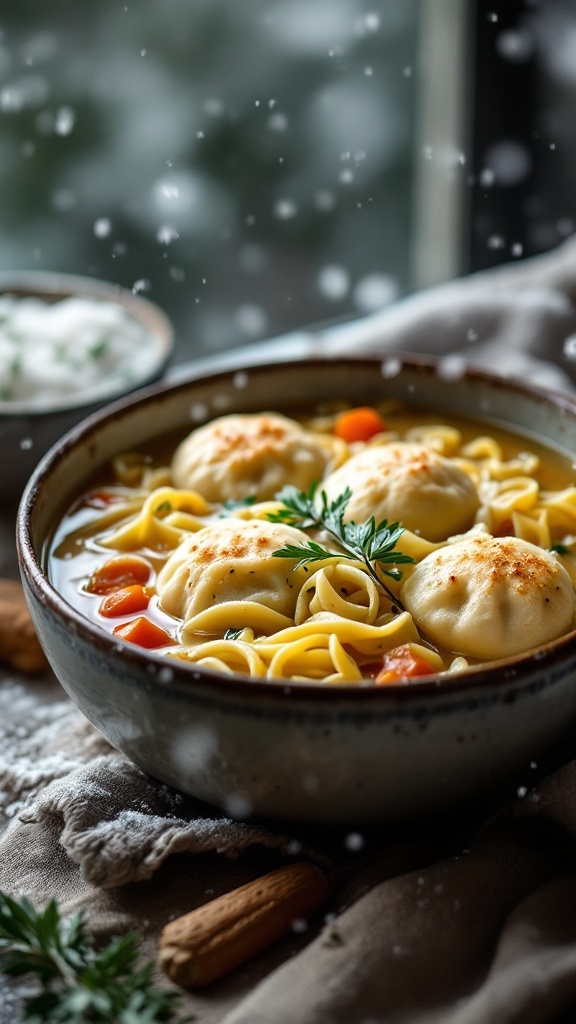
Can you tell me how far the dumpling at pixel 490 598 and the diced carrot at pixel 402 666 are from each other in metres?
0.13

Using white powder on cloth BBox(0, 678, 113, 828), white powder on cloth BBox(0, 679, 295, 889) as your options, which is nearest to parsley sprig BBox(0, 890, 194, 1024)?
white powder on cloth BBox(0, 679, 295, 889)

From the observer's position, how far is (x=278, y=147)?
246 inches

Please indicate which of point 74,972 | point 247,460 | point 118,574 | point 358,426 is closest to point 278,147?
point 358,426

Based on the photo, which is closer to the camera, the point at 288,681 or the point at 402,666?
the point at 288,681

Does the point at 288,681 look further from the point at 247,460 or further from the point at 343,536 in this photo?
the point at 247,460

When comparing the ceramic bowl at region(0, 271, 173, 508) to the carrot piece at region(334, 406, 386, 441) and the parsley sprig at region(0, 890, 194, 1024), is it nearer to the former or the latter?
the carrot piece at region(334, 406, 386, 441)

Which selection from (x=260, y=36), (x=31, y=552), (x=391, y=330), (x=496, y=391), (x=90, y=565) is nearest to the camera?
(x=31, y=552)

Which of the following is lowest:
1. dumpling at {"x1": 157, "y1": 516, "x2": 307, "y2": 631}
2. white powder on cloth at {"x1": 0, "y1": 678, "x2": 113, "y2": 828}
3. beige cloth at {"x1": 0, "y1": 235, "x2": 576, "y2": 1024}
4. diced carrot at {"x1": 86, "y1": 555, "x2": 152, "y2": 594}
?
white powder on cloth at {"x1": 0, "y1": 678, "x2": 113, "y2": 828}

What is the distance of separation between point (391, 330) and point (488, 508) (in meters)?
1.81

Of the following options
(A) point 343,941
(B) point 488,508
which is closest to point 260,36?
(B) point 488,508

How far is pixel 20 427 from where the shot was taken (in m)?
4.13

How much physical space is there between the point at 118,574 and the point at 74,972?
1.08 meters

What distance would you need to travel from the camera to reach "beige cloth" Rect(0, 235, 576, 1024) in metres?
2.40

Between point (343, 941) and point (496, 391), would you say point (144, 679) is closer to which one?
point (343, 941)
